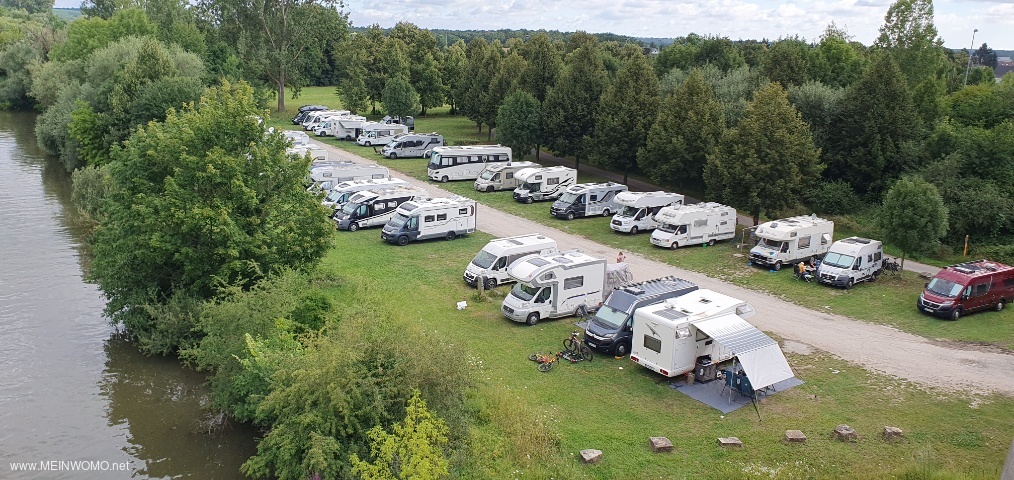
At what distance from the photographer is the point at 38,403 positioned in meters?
19.9

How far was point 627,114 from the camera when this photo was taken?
43.1 meters

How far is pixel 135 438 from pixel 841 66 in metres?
49.5

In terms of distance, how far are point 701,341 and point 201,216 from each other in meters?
14.7

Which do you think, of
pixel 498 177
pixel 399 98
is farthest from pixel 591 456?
pixel 399 98

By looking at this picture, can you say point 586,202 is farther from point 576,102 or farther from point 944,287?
point 944,287

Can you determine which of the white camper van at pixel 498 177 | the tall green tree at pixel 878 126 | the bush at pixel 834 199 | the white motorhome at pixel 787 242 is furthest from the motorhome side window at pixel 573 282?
the tall green tree at pixel 878 126

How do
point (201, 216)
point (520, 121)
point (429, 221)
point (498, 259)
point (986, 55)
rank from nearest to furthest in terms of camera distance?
point (201, 216), point (498, 259), point (429, 221), point (520, 121), point (986, 55)

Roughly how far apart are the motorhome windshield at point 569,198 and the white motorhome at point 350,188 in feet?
26.5

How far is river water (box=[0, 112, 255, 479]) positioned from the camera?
17516mm

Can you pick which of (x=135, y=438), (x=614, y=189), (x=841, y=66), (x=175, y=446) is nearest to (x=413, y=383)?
(x=175, y=446)

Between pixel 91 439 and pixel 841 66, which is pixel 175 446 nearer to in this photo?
pixel 91 439

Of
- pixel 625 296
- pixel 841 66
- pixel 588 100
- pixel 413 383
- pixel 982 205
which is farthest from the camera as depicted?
pixel 841 66

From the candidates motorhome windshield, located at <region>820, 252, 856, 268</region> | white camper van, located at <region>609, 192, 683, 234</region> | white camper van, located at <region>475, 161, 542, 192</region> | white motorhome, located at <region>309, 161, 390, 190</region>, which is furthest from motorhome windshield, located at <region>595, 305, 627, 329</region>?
white motorhome, located at <region>309, 161, 390, 190</region>

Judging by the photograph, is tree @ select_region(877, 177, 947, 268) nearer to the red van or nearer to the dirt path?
the red van
